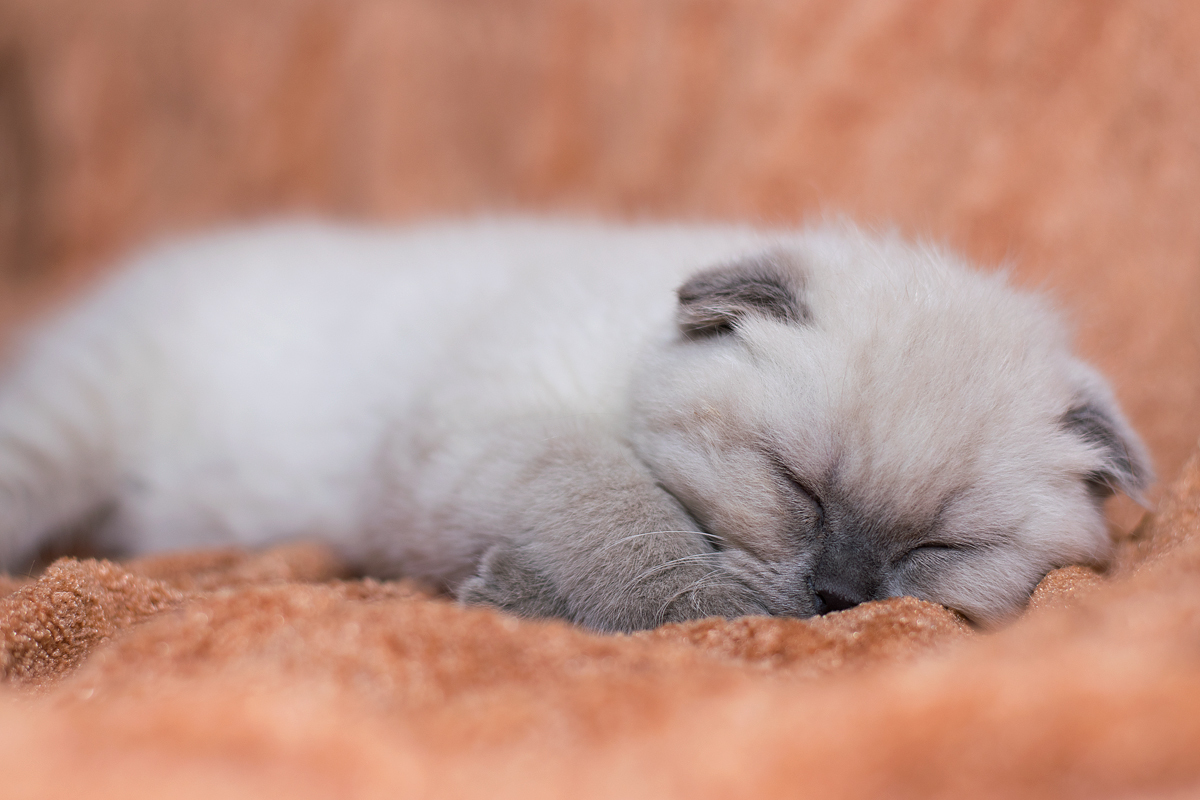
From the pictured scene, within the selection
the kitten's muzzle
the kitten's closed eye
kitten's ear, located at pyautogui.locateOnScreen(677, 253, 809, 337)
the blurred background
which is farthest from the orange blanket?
kitten's ear, located at pyautogui.locateOnScreen(677, 253, 809, 337)

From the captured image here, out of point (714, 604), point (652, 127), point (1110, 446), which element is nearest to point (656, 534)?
point (714, 604)

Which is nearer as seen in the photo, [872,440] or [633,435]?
[872,440]

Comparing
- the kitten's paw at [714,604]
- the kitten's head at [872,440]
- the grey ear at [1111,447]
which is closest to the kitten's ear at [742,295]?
the kitten's head at [872,440]

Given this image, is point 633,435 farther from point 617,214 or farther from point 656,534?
point 617,214

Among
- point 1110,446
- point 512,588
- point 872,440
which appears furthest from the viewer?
point 1110,446

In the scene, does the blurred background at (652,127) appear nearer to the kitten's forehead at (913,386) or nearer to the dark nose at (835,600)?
the kitten's forehead at (913,386)

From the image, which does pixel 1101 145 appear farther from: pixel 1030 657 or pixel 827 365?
pixel 1030 657

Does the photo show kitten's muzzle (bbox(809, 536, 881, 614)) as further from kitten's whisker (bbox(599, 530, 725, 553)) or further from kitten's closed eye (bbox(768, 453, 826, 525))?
kitten's whisker (bbox(599, 530, 725, 553))
